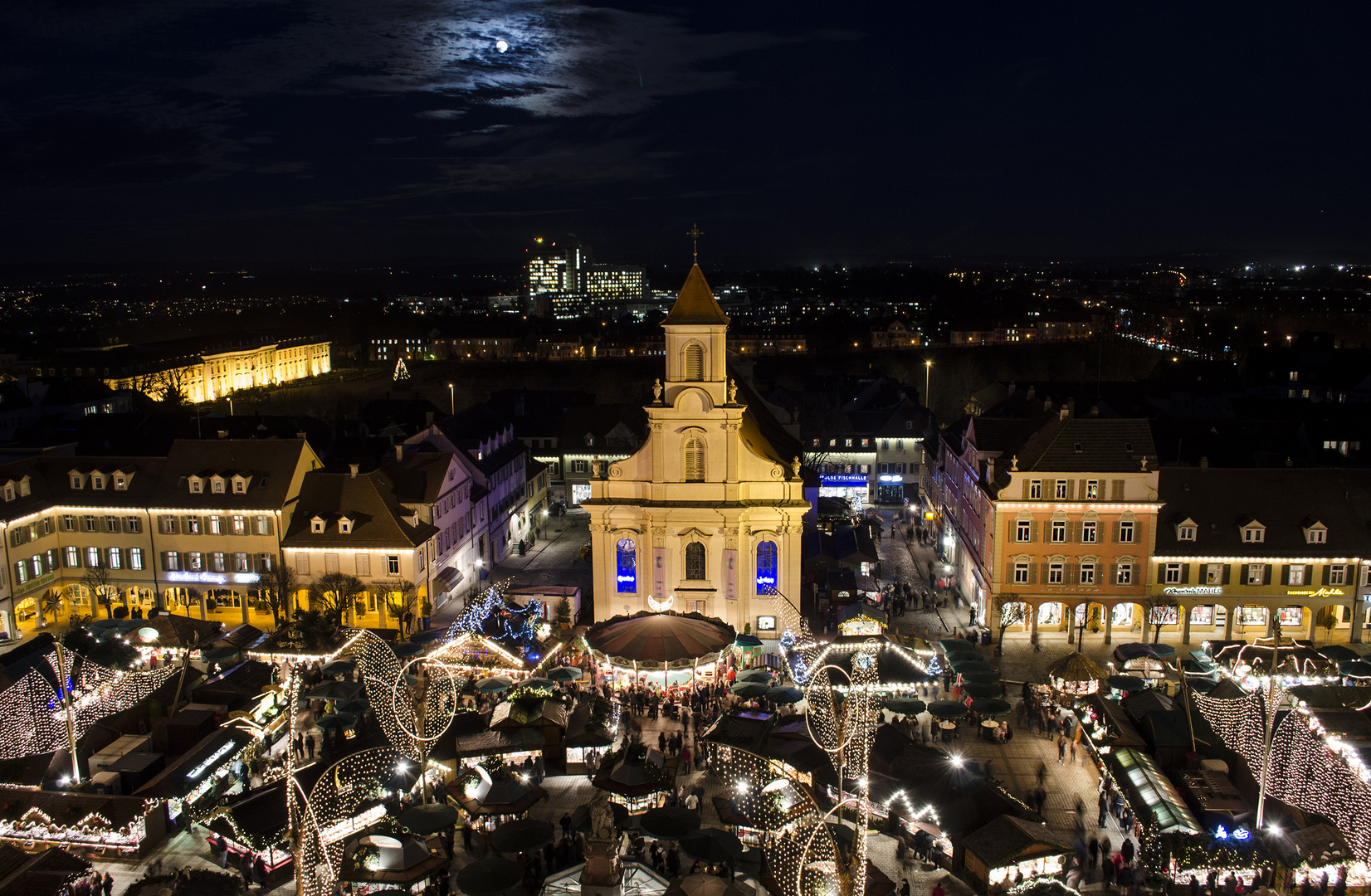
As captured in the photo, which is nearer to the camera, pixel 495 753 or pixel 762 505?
pixel 495 753

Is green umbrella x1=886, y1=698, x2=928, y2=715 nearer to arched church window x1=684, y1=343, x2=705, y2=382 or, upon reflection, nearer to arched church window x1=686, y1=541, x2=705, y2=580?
arched church window x1=686, y1=541, x2=705, y2=580

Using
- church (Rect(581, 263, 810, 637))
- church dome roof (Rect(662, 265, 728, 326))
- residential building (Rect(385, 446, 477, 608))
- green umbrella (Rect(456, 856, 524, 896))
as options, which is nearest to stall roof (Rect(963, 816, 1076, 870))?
green umbrella (Rect(456, 856, 524, 896))

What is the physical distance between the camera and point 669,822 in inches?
948

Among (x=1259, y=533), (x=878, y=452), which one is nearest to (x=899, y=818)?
(x=1259, y=533)

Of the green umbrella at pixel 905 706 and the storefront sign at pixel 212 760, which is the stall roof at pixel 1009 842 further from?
the storefront sign at pixel 212 760

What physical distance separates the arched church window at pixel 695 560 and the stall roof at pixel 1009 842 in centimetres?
1967

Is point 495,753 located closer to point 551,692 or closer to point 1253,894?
point 551,692

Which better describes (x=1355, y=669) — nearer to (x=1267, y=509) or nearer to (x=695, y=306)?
(x=1267, y=509)

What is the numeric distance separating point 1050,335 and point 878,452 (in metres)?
112

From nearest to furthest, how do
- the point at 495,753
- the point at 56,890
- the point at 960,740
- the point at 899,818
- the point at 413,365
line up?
the point at 56,890 → the point at 899,818 → the point at 495,753 → the point at 960,740 → the point at 413,365

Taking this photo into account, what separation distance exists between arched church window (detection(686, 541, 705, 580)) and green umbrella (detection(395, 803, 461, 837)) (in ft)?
59.9

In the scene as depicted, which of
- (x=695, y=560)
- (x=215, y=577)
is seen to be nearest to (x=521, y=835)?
(x=695, y=560)

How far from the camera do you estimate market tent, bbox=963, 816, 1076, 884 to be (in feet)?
73.2

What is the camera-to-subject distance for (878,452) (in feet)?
235
